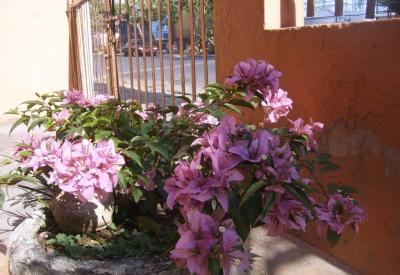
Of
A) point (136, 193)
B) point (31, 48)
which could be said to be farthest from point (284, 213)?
point (31, 48)

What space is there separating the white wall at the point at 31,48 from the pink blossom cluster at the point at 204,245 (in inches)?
302

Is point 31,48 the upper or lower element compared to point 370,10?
lower

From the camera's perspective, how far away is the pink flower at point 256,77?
1.97m

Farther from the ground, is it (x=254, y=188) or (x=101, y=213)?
(x=254, y=188)

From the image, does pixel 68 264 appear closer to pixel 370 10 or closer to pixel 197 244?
pixel 197 244

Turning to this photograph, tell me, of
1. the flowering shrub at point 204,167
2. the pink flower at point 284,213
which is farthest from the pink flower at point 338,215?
the pink flower at point 284,213

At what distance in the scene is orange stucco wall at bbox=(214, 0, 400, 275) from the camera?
2.26 meters

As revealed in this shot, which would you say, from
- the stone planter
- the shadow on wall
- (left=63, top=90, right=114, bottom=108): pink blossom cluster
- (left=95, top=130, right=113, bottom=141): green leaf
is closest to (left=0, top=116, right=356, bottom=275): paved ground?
the stone planter

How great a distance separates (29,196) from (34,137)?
6.28 feet

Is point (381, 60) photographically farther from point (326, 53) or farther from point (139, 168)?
point (139, 168)

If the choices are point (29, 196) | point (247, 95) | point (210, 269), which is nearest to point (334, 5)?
point (247, 95)

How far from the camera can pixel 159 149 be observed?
6.48 feet

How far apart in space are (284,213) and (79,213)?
1149 mm

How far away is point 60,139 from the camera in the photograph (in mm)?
2334
